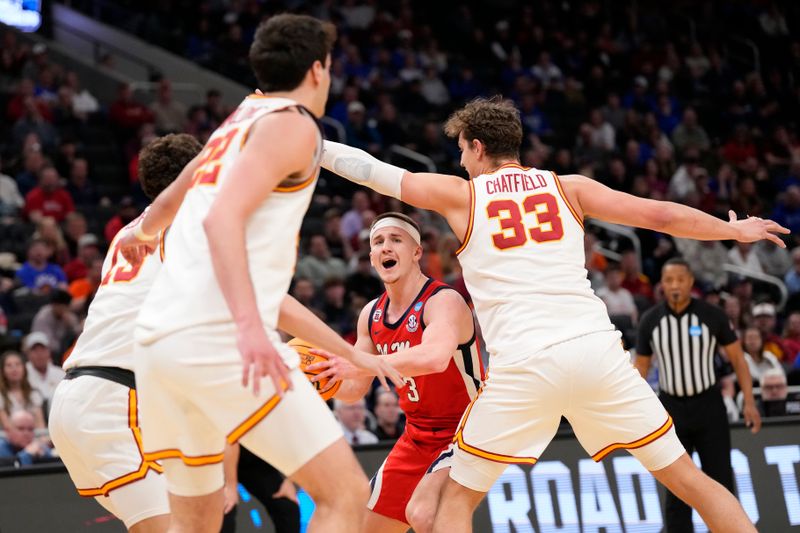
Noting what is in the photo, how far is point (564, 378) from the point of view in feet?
17.0

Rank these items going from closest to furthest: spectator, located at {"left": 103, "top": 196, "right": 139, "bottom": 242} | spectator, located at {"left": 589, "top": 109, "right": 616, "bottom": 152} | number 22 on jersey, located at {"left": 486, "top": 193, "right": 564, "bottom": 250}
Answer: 1. number 22 on jersey, located at {"left": 486, "top": 193, "right": 564, "bottom": 250}
2. spectator, located at {"left": 103, "top": 196, "right": 139, "bottom": 242}
3. spectator, located at {"left": 589, "top": 109, "right": 616, "bottom": 152}

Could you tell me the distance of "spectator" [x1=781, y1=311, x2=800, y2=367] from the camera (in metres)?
13.3

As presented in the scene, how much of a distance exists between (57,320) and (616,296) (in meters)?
6.54

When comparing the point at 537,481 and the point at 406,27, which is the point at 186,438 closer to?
the point at 537,481

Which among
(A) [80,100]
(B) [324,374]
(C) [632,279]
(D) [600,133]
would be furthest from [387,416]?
(D) [600,133]

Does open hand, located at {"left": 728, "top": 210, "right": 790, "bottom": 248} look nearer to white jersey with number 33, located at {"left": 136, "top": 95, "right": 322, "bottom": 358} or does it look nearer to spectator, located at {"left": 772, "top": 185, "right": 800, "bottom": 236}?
white jersey with number 33, located at {"left": 136, "top": 95, "right": 322, "bottom": 358}

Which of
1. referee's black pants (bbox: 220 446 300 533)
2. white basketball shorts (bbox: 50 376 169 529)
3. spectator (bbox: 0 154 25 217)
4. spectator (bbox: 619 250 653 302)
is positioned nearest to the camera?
white basketball shorts (bbox: 50 376 169 529)

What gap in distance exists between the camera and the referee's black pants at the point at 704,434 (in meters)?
8.56

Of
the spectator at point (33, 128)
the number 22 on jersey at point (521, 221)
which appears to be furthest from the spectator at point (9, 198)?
the number 22 on jersey at point (521, 221)

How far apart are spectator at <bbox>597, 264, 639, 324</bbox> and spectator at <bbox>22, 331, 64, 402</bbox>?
655 centimetres

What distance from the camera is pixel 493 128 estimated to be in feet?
18.6

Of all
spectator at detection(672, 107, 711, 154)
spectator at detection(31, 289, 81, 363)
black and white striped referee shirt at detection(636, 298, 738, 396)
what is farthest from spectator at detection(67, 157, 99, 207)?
spectator at detection(672, 107, 711, 154)

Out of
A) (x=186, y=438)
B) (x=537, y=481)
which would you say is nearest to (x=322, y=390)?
(x=186, y=438)

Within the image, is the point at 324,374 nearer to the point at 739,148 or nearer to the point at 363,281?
the point at 363,281
